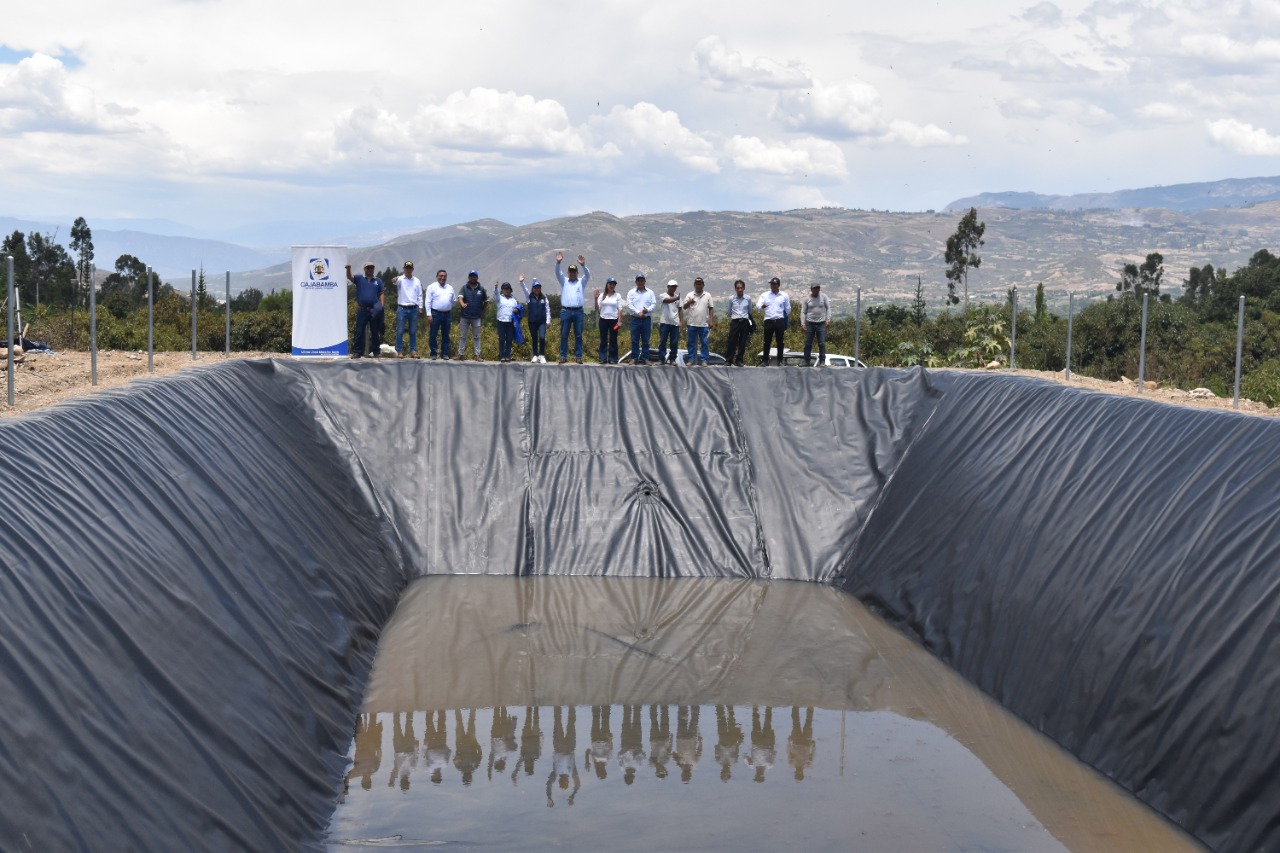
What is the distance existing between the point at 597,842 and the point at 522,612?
20.0ft

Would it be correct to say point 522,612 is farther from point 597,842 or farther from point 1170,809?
point 1170,809

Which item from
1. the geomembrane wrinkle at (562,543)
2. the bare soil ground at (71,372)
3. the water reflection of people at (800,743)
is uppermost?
the bare soil ground at (71,372)

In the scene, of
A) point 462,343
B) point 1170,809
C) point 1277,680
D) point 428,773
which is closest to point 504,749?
point 428,773

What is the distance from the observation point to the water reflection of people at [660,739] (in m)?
10.2

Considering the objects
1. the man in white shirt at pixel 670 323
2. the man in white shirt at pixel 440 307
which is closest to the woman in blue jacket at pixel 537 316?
the man in white shirt at pixel 440 307

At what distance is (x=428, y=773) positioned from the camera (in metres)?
9.93

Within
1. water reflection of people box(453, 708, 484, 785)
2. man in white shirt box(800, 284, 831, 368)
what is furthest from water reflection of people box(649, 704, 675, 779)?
man in white shirt box(800, 284, 831, 368)

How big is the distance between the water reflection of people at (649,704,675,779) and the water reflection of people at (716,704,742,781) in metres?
0.43

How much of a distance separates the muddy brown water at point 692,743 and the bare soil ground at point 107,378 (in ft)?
15.5

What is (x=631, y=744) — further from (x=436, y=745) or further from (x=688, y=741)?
(x=436, y=745)

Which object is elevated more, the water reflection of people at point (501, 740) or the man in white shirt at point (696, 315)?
the man in white shirt at point (696, 315)

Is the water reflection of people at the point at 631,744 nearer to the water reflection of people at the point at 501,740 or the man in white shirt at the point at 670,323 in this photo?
the water reflection of people at the point at 501,740

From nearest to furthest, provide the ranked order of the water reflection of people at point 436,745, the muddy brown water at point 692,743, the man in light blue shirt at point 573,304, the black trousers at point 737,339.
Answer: the muddy brown water at point 692,743
the water reflection of people at point 436,745
the man in light blue shirt at point 573,304
the black trousers at point 737,339

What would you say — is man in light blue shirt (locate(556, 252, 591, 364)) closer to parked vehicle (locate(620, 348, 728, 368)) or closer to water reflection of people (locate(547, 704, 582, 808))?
parked vehicle (locate(620, 348, 728, 368))
